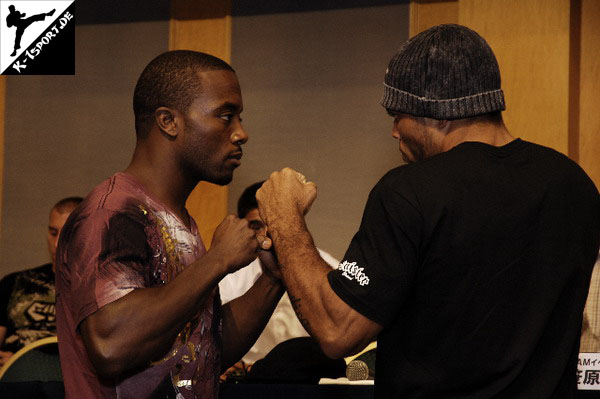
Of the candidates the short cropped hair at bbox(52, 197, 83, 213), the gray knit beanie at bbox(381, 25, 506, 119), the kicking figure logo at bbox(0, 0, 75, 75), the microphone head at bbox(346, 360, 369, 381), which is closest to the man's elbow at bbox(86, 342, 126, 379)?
the gray knit beanie at bbox(381, 25, 506, 119)

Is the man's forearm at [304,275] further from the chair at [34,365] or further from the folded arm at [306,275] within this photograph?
the chair at [34,365]

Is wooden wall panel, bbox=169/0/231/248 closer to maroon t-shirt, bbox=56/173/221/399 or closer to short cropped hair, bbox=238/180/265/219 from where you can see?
short cropped hair, bbox=238/180/265/219

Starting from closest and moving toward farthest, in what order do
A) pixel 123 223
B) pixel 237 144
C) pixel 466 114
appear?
pixel 466 114 → pixel 123 223 → pixel 237 144

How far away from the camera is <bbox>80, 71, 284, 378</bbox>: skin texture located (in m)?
1.55

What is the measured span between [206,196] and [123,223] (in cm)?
358

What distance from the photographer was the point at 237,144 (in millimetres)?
1949

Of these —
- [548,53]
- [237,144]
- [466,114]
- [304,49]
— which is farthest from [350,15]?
[466,114]

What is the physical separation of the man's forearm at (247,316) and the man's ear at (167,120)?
1.44 feet

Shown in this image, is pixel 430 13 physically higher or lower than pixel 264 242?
higher

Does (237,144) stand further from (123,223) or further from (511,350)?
(511,350)

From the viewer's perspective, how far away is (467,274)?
4.71 ft

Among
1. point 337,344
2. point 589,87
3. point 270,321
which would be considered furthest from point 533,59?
point 337,344

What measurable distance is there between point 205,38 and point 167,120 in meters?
3.51

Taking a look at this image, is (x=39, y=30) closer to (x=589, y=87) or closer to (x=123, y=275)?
(x=589, y=87)
